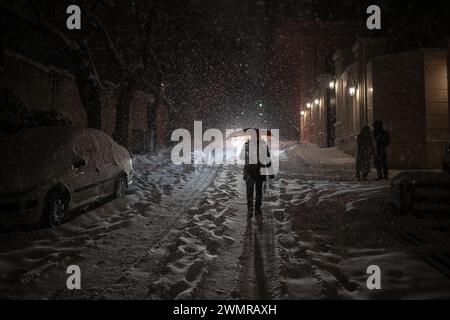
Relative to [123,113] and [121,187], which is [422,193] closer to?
[121,187]

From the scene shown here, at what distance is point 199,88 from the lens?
4038 centimetres

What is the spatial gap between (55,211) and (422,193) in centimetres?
719

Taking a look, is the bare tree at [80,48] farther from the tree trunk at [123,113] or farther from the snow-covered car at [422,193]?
the snow-covered car at [422,193]

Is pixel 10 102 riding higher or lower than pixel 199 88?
lower

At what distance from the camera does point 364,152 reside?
1295cm

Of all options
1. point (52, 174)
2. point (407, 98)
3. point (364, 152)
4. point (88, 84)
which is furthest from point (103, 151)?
point (407, 98)

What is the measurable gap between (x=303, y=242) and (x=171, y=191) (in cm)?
596

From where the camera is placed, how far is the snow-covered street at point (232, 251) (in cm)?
443

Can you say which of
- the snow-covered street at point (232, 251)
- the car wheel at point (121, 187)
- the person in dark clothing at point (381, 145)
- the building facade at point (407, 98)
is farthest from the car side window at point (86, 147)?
the building facade at point (407, 98)

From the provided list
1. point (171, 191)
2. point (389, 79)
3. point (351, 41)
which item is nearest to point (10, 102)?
point (171, 191)

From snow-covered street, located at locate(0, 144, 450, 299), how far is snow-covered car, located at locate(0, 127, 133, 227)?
0.43m
